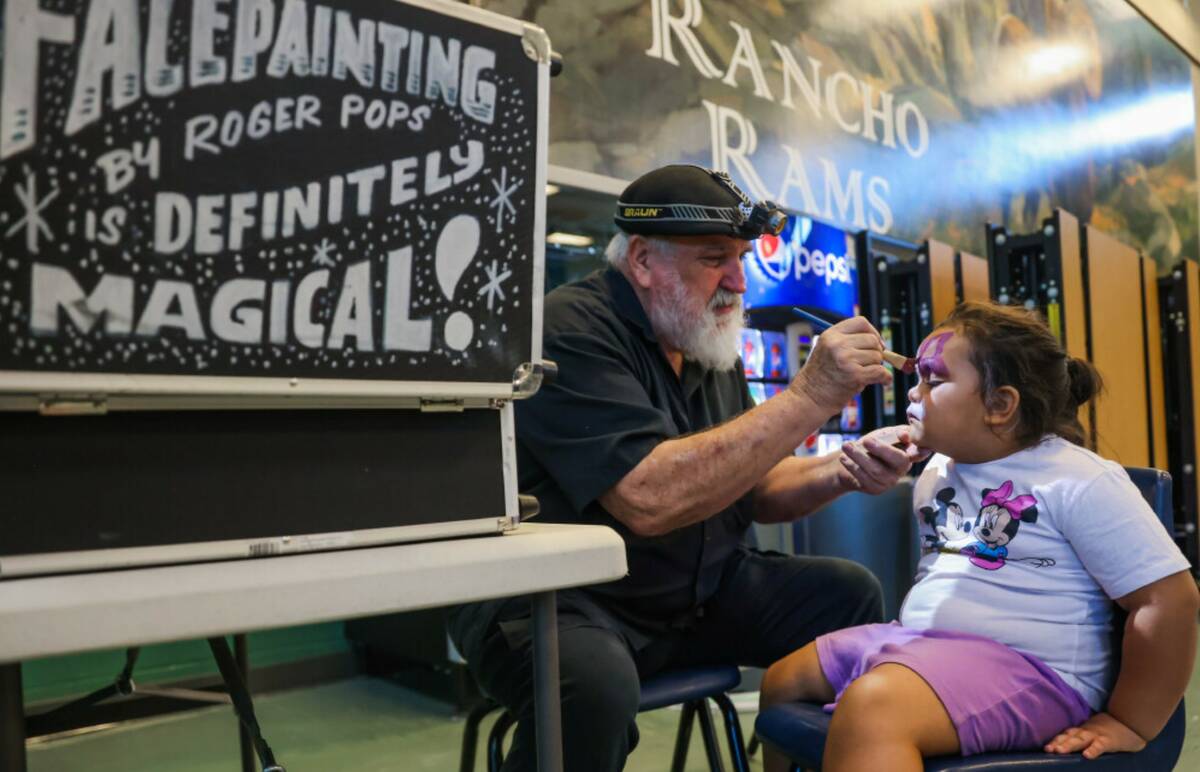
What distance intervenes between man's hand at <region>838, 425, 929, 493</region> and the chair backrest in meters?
0.32

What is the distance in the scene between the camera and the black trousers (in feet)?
4.09

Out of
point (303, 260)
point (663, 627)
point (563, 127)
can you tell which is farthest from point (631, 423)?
point (563, 127)

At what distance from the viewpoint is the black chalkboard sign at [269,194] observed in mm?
696

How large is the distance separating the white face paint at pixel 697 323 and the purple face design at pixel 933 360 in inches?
16.1

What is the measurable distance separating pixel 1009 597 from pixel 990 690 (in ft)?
0.55

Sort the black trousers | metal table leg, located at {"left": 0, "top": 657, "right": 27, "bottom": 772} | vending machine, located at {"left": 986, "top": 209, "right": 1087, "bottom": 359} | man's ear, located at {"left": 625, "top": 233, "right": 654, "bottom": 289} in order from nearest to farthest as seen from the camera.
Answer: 1. metal table leg, located at {"left": 0, "top": 657, "right": 27, "bottom": 772}
2. the black trousers
3. man's ear, located at {"left": 625, "top": 233, "right": 654, "bottom": 289}
4. vending machine, located at {"left": 986, "top": 209, "right": 1087, "bottom": 359}

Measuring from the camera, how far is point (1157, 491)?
1424 millimetres

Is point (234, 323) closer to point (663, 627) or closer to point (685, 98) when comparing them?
point (663, 627)

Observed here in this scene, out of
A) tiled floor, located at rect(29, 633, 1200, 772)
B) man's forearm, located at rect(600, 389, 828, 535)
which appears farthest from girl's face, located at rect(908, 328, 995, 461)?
tiled floor, located at rect(29, 633, 1200, 772)

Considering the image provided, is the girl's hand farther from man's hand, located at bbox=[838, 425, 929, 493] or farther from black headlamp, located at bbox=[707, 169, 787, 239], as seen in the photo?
black headlamp, located at bbox=[707, 169, 787, 239]

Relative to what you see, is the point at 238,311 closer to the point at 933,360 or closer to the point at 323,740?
the point at 933,360

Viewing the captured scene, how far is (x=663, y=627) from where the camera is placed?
5.36ft

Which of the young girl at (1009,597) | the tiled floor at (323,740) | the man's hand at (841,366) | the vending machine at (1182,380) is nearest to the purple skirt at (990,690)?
the young girl at (1009,597)

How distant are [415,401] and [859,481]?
3.25 ft
